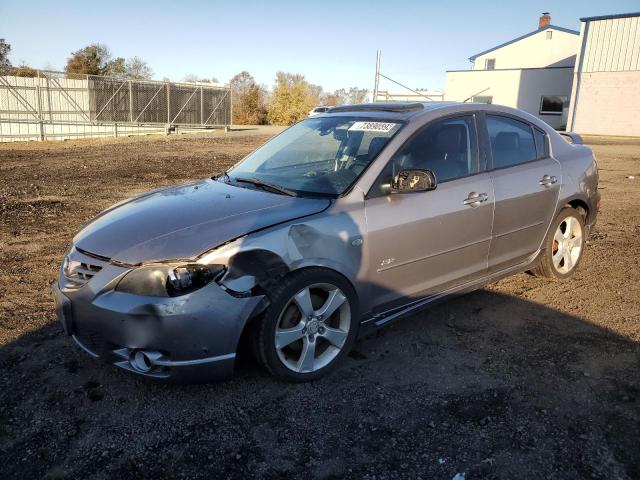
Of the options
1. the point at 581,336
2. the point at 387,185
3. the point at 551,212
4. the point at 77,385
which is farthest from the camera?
the point at 551,212

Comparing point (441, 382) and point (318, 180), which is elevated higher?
point (318, 180)

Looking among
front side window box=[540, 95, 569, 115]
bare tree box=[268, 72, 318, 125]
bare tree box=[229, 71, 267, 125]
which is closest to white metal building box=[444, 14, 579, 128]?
front side window box=[540, 95, 569, 115]

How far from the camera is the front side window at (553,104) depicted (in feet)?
110

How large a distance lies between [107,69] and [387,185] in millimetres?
49855

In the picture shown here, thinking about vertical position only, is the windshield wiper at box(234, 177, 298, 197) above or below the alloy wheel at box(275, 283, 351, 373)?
above

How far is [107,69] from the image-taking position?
4719 cm

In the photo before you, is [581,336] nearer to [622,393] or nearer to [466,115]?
[622,393]

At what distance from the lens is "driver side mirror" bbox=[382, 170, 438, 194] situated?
11.6 feet

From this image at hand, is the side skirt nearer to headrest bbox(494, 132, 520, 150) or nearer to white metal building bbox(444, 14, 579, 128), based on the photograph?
headrest bbox(494, 132, 520, 150)

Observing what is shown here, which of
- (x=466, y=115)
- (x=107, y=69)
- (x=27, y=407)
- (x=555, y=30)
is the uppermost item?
(x=555, y=30)

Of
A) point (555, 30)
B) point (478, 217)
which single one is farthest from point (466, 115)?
point (555, 30)

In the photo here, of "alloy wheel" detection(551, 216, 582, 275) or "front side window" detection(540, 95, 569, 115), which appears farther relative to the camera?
"front side window" detection(540, 95, 569, 115)

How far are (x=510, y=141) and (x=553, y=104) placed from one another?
33.4 metres

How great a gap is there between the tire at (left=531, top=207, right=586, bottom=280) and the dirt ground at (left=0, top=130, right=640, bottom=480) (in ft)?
0.85
